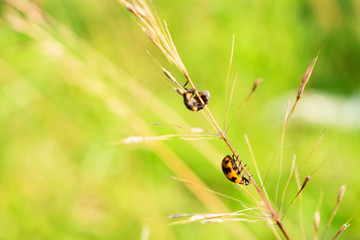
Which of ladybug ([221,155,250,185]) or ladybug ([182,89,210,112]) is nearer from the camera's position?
ladybug ([182,89,210,112])

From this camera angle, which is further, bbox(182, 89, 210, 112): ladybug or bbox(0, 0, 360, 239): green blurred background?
bbox(0, 0, 360, 239): green blurred background

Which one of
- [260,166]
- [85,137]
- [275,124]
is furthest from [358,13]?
[85,137]

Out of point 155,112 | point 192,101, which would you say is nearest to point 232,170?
point 192,101

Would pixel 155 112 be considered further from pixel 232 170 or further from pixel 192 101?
pixel 192 101

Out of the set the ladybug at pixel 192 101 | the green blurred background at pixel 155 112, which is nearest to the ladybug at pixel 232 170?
the ladybug at pixel 192 101

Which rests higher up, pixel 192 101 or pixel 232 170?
pixel 192 101

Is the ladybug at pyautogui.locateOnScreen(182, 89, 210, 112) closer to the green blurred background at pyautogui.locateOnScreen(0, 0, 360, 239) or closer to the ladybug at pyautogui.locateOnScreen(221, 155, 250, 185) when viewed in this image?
the ladybug at pyautogui.locateOnScreen(221, 155, 250, 185)

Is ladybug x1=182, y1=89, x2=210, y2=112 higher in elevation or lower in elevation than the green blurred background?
higher

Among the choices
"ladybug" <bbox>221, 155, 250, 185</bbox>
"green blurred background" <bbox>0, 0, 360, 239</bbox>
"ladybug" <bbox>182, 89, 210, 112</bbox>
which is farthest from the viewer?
"green blurred background" <bbox>0, 0, 360, 239</bbox>

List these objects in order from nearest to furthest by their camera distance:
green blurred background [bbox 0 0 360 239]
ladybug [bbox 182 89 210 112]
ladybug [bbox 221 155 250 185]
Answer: ladybug [bbox 182 89 210 112]
ladybug [bbox 221 155 250 185]
green blurred background [bbox 0 0 360 239]

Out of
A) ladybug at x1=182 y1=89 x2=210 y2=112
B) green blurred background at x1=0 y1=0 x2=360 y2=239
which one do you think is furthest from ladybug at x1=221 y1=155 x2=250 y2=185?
green blurred background at x1=0 y1=0 x2=360 y2=239
